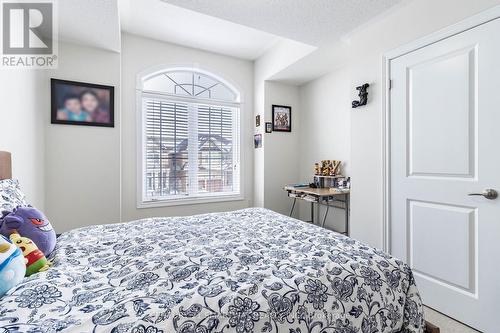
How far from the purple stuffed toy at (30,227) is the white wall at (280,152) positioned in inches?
108

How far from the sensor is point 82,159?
8.92ft

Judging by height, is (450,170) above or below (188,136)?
below

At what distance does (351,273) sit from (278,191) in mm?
2745

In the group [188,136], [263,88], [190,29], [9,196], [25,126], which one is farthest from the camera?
[263,88]

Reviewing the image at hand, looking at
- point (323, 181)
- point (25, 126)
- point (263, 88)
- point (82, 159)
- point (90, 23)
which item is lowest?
point (323, 181)

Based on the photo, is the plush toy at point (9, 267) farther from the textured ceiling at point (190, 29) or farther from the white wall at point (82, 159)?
the textured ceiling at point (190, 29)

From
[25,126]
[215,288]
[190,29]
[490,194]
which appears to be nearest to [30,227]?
[215,288]

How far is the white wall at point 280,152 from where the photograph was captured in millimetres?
3705

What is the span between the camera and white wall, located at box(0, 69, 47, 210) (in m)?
1.77

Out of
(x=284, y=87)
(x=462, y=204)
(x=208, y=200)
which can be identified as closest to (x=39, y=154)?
(x=208, y=200)

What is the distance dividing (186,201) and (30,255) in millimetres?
2463

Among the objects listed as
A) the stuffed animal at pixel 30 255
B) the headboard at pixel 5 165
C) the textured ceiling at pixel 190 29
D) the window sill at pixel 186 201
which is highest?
the textured ceiling at pixel 190 29

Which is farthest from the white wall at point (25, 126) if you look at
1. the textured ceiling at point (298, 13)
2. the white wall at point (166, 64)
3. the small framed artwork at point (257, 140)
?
the small framed artwork at point (257, 140)

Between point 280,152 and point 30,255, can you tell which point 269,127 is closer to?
point 280,152
